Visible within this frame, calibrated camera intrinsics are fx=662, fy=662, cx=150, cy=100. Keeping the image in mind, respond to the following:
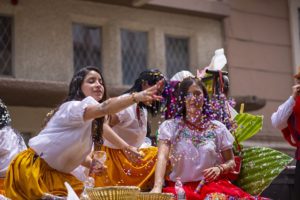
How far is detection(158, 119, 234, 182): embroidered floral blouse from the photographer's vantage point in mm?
4676

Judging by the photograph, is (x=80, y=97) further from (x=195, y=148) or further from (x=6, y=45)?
(x=6, y=45)

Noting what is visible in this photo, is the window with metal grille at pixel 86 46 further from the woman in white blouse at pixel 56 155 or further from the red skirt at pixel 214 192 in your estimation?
the red skirt at pixel 214 192

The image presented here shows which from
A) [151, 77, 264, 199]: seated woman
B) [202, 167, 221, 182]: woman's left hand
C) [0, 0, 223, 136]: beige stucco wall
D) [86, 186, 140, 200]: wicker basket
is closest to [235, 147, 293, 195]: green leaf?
[151, 77, 264, 199]: seated woman

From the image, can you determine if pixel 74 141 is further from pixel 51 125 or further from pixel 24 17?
pixel 24 17

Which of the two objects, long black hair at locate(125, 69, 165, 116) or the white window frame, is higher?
the white window frame

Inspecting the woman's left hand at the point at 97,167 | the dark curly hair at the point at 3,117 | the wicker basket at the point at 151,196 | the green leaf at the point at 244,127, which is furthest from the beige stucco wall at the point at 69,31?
the wicker basket at the point at 151,196

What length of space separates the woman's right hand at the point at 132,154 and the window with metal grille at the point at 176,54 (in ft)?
19.9

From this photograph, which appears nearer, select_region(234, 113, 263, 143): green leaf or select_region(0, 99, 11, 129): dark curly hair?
select_region(234, 113, 263, 143): green leaf

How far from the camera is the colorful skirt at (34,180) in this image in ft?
14.2

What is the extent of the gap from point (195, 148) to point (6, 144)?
1.66 metres

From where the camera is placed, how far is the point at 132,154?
5027mm

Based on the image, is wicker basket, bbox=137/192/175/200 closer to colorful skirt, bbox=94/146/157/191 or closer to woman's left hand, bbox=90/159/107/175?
woman's left hand, bbox=90/159/107/175

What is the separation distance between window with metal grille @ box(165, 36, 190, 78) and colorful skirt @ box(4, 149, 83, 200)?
22.1 feet

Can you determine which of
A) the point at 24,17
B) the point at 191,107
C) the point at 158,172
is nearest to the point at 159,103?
the point at 191,107
